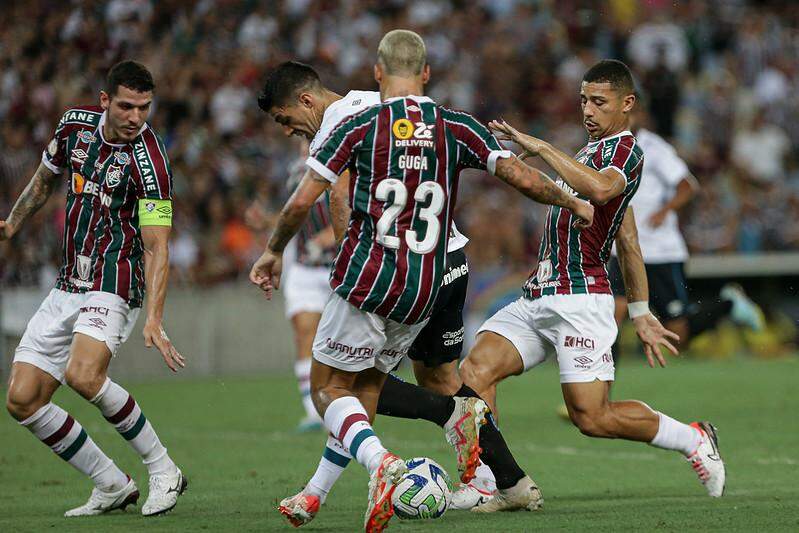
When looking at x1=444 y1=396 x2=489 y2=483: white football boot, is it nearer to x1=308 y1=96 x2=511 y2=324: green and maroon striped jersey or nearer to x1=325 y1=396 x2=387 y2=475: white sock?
x1=325 y1=396 x2=387 y2=475: white sock

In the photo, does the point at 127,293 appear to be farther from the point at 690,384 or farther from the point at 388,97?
the point at 690,384

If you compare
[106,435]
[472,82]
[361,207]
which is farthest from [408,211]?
[472,82]

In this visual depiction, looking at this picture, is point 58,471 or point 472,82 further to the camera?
point 472,82

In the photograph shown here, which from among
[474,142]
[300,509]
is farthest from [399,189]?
[300,509]

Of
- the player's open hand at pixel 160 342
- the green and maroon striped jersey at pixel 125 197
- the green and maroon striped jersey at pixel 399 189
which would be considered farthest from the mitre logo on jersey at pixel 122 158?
the green and maroon striped jersey at pixel 399 189

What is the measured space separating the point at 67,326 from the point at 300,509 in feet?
6.32

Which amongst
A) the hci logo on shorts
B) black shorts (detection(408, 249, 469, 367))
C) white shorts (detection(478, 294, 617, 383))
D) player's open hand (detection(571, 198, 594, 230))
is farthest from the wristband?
player's open hand (detection(571, 198, 594, 230))

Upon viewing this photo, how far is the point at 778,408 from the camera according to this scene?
40.2ft

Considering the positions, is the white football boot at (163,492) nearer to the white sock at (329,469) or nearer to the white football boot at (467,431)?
the white sock at (329,469)

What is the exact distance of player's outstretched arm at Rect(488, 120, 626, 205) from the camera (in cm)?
→ 636

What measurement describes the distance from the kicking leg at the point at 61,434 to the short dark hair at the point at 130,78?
5.31 feet

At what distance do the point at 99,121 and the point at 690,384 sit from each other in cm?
923

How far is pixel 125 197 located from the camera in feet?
23.9

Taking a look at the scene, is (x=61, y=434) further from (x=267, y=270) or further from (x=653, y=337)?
(x=653, y=337)
